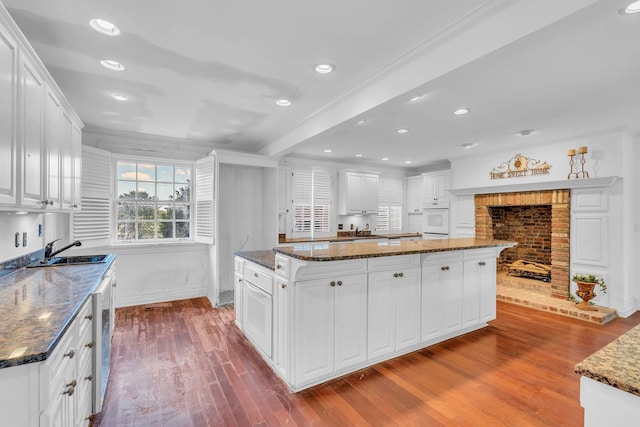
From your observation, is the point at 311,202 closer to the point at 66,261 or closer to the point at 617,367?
the point at 66,261

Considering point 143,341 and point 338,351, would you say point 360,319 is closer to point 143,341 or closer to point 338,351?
point 338,351

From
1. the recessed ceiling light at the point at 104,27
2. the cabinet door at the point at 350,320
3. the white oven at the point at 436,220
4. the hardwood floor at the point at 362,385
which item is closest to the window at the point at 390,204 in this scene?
the white oven at the point at 436,220

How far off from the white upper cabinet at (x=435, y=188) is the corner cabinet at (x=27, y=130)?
20.0 ft

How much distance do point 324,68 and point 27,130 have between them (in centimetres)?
203

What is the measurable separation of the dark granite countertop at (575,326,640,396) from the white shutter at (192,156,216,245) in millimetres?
4303

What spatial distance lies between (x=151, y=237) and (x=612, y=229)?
6.76 metres

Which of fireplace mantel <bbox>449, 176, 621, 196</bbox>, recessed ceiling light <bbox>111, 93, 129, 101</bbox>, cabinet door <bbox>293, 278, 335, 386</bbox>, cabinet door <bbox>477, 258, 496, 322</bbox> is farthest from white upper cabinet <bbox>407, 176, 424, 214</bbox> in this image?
recessed ceiling light <bbox>111, 93, 129, 101</bbox>

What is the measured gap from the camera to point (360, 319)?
262 centimetres

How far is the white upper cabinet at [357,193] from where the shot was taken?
6.48 m

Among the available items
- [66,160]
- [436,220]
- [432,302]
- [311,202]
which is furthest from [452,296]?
[66,160]

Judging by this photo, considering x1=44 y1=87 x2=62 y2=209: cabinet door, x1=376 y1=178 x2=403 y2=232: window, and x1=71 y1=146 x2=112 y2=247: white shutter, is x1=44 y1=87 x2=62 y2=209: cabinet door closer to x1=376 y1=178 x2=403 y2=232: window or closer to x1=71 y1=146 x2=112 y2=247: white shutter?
x1=71 y1=146 x2=112 y2=247: white shutter

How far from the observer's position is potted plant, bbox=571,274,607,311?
4.20 m

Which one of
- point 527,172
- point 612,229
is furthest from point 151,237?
point 612,229

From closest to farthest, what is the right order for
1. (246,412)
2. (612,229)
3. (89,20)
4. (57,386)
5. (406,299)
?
(57,386)
(89,20)
(246,412)
(406,299)
(612,229)
